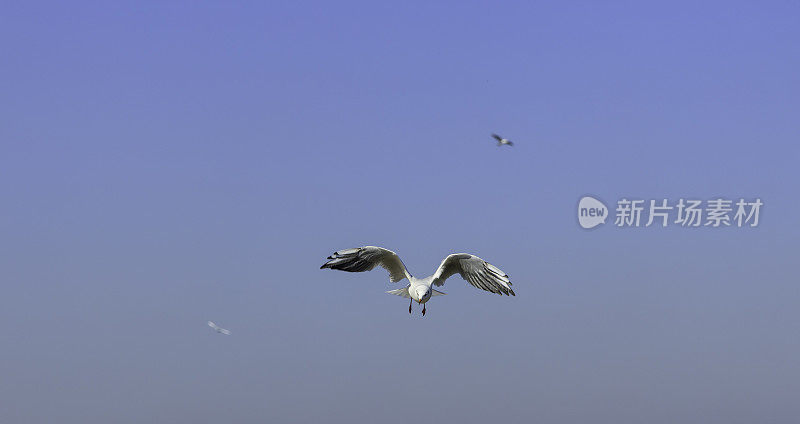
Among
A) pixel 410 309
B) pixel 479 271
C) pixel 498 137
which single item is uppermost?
pixel 498 137

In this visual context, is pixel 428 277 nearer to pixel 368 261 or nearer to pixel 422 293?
pixel 422 293

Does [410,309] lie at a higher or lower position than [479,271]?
lower

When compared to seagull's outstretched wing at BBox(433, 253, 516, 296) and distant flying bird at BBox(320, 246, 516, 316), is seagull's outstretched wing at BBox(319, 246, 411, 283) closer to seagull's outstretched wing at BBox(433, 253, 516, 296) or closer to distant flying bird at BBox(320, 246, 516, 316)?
distant flying bird at BBox(320, 246, 516, 316)

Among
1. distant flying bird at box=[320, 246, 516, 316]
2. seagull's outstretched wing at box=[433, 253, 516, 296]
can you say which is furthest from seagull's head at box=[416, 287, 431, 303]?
seagull's outstretched wing at box=[433, 253, 516, 296]

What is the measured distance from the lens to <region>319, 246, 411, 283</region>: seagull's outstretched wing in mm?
44938

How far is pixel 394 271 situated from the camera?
46.9 m

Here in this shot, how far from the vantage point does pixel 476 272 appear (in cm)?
4472

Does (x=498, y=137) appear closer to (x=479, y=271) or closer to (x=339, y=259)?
(x=479, y=271)

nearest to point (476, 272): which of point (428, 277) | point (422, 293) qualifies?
point (428, 277)

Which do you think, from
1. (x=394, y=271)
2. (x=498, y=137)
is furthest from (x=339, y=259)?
(x=498, y=137)

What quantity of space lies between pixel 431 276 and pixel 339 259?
490cm

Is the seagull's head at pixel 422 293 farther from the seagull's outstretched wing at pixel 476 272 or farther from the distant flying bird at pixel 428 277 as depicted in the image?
the seagull's outstretched wing at pixel 476 272

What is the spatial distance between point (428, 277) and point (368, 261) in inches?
134

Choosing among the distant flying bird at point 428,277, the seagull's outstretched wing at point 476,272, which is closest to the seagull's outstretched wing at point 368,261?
the distant flying bird at point 428,277
